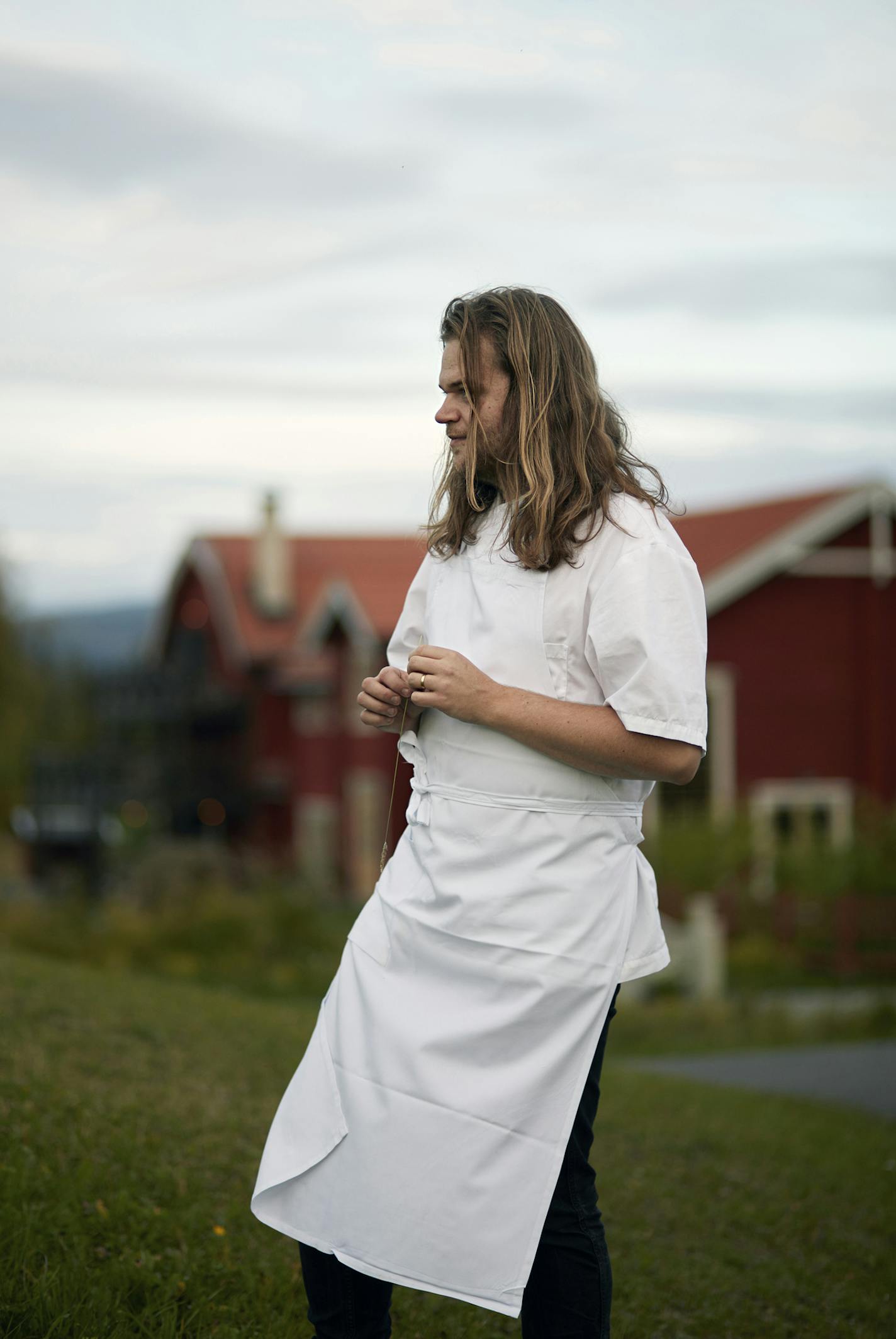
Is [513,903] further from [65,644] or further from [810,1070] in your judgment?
[65,644]

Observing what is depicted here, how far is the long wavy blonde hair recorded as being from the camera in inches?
104

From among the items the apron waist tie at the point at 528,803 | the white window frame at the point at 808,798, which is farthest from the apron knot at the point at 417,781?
the white window frame at the point at 808,798

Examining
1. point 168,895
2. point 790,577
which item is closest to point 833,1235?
point 168,895

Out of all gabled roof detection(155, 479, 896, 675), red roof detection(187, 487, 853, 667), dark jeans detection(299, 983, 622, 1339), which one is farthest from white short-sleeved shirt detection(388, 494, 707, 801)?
red roof detection(187, 487, 853, 667)

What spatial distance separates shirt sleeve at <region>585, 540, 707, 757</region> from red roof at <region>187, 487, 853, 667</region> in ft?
56.0

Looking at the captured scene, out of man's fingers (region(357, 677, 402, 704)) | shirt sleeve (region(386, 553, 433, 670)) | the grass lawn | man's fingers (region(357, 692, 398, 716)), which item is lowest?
the grass lawn

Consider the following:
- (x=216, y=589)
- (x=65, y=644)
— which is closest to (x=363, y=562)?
(x=216, y=589)

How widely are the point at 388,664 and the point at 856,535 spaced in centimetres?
1820

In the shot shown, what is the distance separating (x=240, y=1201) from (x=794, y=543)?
54.7 feet

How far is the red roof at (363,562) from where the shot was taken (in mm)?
20516

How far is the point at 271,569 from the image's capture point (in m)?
29.2

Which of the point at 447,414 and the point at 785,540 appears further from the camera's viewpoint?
the point at 785,540

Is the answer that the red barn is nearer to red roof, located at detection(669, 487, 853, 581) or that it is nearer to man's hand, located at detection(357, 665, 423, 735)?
red roof, located at detection(669, 487, 853, 581)

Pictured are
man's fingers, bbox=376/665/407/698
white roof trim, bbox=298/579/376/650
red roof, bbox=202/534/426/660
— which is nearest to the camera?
man's fingers, bbox=376/665/407/698
